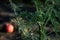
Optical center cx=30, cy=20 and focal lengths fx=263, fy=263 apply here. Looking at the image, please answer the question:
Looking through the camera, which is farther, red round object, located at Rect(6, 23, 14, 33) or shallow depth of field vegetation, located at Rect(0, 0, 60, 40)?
red round object, located at Rect(6, 23, 14, 33)

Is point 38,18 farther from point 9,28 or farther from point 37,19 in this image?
point 9,28

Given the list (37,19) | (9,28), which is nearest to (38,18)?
(37,19)

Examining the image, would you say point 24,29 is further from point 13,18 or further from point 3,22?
point 3,22

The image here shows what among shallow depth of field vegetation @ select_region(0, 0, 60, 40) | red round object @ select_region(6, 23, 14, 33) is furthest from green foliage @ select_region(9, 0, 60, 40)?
red round object @ select_region(6, 23, 14, 33)

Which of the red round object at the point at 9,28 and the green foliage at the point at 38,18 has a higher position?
the green foliage at the point at 38,18

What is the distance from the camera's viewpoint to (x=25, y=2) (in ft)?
23.3

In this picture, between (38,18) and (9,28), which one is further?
(9,28)

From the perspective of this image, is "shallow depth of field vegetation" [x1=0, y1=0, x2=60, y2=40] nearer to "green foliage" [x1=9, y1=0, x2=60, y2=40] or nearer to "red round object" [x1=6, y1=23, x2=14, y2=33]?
"green foliage" [x1=9, y1=0, x2=60, y2=40]

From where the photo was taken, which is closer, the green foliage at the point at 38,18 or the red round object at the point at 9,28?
the green foliage at the point at 38,18

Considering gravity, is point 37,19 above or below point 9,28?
above

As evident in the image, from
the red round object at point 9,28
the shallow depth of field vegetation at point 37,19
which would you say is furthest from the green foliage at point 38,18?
the red round object at point 9,28

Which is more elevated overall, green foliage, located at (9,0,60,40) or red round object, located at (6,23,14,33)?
green foliage, located at (9,0,60,40)

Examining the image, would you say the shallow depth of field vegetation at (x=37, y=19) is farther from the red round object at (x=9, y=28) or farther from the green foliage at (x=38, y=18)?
the red round object at (x=9, y=28)

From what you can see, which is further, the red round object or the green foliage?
the red round object
